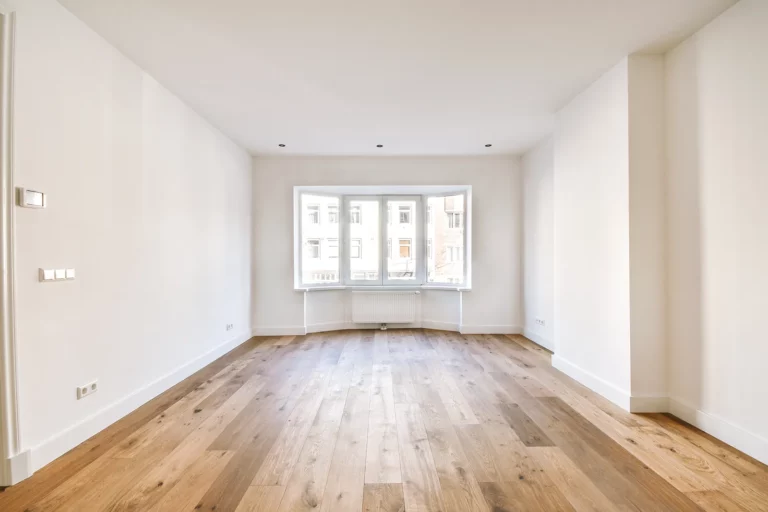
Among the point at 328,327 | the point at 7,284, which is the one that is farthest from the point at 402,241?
the point at 7,284

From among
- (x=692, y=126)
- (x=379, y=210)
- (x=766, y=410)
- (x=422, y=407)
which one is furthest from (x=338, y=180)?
(x=766, y=410)

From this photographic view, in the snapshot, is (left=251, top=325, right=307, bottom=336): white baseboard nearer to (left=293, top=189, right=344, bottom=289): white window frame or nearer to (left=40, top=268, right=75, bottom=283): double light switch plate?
(left=293, top=189, right=344, bottom=289): white window frame

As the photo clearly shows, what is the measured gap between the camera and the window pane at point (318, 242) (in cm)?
586

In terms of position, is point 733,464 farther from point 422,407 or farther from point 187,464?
point 187,464

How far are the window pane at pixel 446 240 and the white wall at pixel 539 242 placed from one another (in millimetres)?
988

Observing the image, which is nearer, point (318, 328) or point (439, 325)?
point (318, 328)

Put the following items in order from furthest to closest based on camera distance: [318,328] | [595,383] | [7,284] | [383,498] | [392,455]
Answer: [318,328]
[595,383]
[392,455]
[7,284]
[383,498]

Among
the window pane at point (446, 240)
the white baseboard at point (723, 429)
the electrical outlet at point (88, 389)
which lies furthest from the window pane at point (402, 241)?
the electrical outlet at point (88, 389)

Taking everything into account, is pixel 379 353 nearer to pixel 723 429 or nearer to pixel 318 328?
pixel 318 328

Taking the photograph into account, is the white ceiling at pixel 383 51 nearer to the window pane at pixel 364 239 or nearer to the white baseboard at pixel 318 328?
the window pane at pixel 364 239

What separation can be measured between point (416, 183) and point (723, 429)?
432 centimetres

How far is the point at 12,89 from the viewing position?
1.90 meters

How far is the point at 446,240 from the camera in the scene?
5.98 metres

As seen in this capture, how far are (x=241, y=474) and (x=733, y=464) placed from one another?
2.72 m
